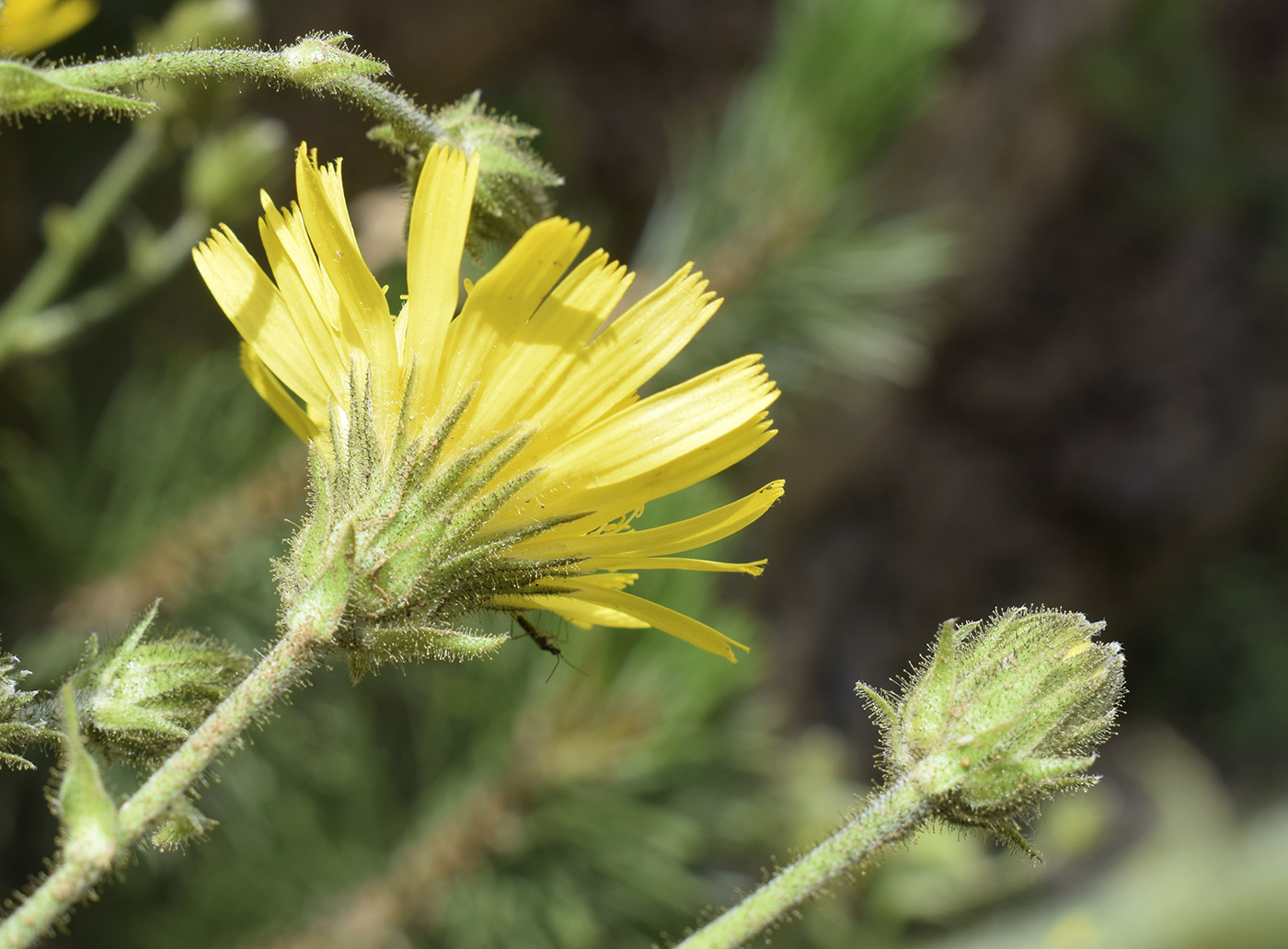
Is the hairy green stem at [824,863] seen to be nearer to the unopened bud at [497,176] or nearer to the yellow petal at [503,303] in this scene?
the yellow petal at [503,303]

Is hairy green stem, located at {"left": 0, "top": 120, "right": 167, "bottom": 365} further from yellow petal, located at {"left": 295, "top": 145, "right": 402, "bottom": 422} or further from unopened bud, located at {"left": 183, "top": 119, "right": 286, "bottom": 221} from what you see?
yellow petal, located at {"left": 295, "top": 145, "right": 402, "bottom": 422}

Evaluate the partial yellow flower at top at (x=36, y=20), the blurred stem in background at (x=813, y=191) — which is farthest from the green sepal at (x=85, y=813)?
the blurred stem in background at (x=813, y=191)

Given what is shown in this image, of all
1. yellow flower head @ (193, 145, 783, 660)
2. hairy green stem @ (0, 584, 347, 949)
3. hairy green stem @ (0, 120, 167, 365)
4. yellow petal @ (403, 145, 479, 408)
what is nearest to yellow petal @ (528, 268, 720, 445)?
yellow flower head @ (193, 145, 783, 660)

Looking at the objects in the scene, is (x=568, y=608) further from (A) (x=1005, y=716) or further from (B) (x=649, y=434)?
(A) (x=1005, y=716)

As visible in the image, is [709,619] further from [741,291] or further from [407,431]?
[407,431]

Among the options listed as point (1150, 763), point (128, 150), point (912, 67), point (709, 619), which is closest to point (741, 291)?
point (912, 67)
